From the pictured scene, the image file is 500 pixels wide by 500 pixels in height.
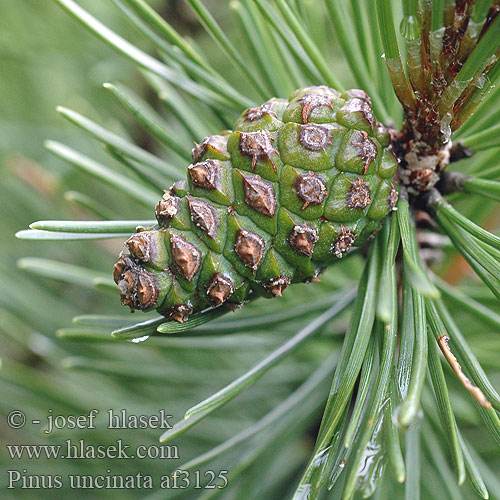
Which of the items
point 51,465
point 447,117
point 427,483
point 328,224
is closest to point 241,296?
point 328,224

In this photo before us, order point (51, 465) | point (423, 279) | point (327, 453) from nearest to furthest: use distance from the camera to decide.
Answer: point (423, 279) < point (327, 453) < point (51, 465)

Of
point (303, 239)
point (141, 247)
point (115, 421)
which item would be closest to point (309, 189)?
point (303, 239)

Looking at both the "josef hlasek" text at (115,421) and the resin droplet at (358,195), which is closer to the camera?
the resin droplet at (358,195)

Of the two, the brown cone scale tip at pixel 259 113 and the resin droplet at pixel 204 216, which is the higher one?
the brown cone scale tip at pixel 259 113

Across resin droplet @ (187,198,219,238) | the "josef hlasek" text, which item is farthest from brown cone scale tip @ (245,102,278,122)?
the "josef hlasek" text

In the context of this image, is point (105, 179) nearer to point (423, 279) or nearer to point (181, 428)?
point (181, 428)

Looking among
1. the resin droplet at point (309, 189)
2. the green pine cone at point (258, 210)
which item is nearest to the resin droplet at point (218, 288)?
the green pine cone at point (258, 210)

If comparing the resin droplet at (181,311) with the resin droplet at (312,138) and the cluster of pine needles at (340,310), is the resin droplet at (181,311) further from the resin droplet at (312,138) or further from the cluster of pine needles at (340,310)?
the resin droplet at (312,138)
